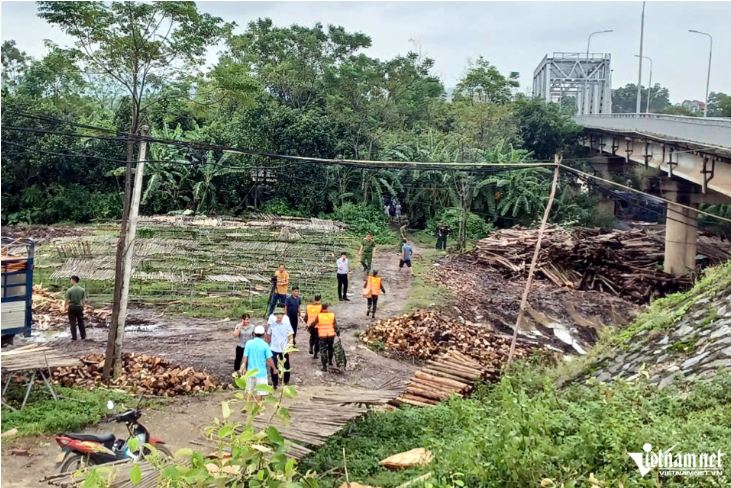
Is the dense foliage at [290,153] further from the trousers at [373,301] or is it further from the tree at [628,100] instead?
the tree at [628,100]

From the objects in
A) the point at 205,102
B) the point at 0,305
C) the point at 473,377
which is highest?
the point at 205,102

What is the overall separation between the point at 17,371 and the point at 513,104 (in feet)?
118

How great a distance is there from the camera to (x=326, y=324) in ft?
40.3

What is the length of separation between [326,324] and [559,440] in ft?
21.9

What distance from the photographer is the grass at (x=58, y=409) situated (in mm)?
9039

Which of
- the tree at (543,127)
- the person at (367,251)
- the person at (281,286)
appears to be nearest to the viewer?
the person at (281,286)

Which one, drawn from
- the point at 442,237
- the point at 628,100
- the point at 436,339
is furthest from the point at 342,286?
the point at 628,100

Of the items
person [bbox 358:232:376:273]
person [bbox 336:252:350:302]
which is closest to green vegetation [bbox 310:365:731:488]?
person [bbox 336:252:350:302]

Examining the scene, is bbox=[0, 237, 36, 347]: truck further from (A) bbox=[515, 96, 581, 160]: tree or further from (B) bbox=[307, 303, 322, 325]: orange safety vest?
A: (A) bbox=[515, 96, 581, 160]: tree

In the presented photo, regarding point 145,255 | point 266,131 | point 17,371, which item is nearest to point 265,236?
point 145,255

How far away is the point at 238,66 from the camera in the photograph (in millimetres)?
11742

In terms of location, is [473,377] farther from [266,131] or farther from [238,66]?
[266,131]

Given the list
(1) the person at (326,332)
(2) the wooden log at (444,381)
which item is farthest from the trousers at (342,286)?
(2) the wooden log at (444,381)

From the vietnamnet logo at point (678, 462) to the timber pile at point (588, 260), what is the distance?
17.3 m
